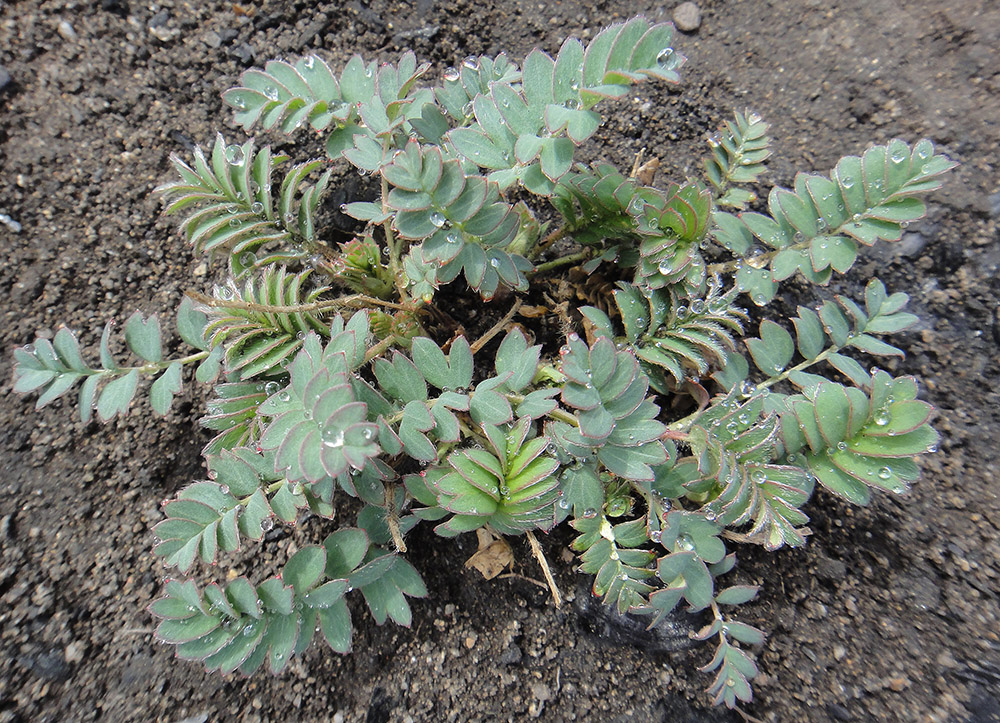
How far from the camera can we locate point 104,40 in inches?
91.7

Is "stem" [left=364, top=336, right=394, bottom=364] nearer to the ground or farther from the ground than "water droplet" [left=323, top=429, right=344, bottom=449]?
nearer to the ground

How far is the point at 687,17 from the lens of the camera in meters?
2.52

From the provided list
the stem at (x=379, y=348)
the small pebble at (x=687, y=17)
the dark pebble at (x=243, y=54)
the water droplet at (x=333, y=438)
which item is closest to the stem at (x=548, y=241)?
the stem at (x=379, y=348)

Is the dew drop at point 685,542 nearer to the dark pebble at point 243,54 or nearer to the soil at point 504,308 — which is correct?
the soil at point 504,308

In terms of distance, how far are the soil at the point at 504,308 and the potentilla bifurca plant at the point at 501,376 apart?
0.28 m

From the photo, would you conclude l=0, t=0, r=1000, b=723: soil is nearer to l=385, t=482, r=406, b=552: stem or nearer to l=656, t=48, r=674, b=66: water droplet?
l=385, t=482, r=406, b=552: stem

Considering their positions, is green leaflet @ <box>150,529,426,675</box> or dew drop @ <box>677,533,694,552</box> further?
dew drop @ <box>677,533,694,552</box>

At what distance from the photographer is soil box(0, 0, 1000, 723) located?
175 centimetres

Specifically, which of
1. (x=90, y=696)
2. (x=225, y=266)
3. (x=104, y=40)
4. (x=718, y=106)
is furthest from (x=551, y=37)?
(x=90, y=696)

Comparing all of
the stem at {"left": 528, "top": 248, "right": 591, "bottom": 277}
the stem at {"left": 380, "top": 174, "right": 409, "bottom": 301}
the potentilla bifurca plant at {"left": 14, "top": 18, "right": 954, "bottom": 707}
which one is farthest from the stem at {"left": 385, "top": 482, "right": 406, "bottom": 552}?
the stem at {"left": 528, "top": 248, "right": 591, "bottom": 277}

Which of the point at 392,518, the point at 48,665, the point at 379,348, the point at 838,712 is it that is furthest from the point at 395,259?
the point at 838,712

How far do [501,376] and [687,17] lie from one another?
1912mm

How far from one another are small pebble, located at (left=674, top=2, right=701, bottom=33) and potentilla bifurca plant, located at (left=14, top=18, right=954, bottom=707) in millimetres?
905

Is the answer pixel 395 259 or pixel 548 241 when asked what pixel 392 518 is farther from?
pixel 548 241
